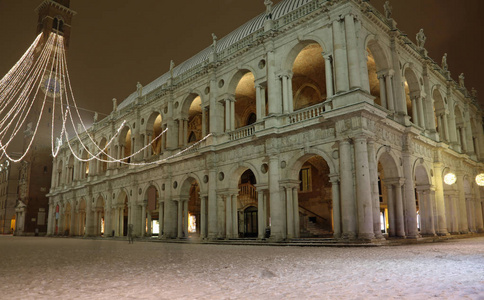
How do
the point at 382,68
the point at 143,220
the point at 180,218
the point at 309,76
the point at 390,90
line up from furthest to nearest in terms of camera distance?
the point at 143,220
the point at 180,218
the point at 309,76
the point at 382,68
the point at 390,90

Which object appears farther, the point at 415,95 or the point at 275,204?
the point at 415,95

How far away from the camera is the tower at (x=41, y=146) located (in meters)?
55.1

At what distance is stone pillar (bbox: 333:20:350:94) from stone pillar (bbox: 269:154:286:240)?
5.24 metres

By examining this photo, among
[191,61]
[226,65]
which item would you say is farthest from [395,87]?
[191,61]

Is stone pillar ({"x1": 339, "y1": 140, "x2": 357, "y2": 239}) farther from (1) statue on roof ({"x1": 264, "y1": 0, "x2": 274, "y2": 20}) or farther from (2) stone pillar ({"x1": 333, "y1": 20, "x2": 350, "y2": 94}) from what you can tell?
(1) statue on roof ({"x1": 264, "y1": 0, "x2": 274, "y2": 20})

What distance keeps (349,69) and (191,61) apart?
679 inches

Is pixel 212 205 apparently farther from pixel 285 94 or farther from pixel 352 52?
pixel 352 52

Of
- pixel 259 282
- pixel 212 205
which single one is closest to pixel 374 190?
pixel 212 205

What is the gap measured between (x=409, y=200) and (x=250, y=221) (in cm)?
1292

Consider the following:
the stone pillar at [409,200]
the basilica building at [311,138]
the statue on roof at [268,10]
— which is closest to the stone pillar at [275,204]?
the basilica building at [311,138]

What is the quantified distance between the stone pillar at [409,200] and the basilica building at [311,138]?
0.06m

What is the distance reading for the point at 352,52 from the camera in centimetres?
1878

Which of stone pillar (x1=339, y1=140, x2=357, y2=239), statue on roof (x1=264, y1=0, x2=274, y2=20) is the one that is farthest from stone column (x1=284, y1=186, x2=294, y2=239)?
statue on roof (x1=264, y1=0, x2=274, y2=20)

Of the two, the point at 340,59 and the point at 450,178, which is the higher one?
the point at 340,59
